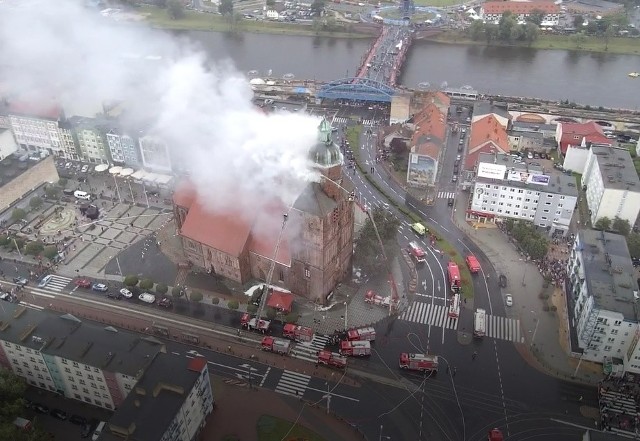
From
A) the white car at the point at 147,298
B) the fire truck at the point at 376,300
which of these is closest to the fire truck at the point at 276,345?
the fire truck at the point at 376,300

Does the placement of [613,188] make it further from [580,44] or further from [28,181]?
[580,44]

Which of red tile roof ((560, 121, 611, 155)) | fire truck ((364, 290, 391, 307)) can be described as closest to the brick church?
fire truck ((364, 290, 391, 307))

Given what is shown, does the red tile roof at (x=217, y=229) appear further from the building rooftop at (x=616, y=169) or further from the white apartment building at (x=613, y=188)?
the building rooftop at (x=616, y=169)

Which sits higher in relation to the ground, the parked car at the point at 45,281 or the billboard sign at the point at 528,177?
the billboard sign at the point at 528,177

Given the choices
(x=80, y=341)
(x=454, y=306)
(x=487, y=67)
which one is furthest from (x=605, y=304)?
(x=487, y=67)

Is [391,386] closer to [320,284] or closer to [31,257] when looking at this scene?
[320,284]

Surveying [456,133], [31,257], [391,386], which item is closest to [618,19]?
[456,133]
